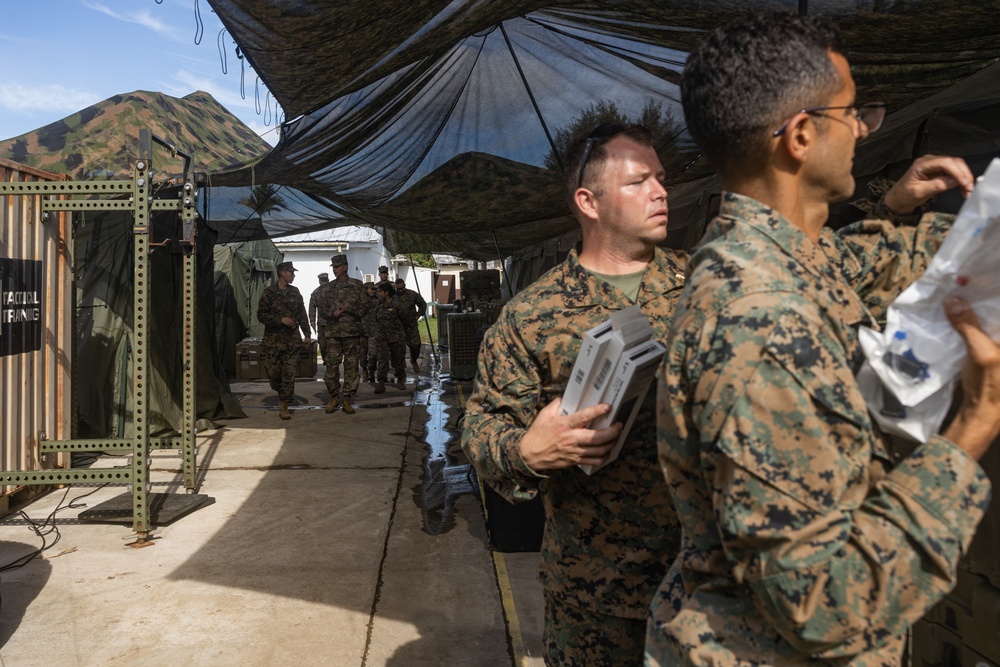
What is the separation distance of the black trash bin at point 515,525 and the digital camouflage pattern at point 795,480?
307cm

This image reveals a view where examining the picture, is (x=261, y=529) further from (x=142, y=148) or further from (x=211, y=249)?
(x=211, y=249)

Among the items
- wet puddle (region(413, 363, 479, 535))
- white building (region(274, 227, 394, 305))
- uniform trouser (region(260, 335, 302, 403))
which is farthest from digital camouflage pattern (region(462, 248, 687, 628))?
white building (region(274, 227, 394, 305))

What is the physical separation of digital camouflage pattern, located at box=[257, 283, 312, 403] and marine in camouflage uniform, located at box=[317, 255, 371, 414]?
543mm

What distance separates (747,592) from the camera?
1172mm

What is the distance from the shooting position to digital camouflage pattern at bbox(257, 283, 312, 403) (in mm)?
10094

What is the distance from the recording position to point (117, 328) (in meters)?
A: 8.59

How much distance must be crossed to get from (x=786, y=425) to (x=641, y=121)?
489 cm

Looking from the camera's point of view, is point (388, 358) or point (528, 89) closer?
point (528, 89)

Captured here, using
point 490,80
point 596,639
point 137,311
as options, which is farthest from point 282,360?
point 596,639

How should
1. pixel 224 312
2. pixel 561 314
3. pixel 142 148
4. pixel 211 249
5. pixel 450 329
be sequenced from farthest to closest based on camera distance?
pixel 224 312
pixel 450 329
pixel 211 249
pixel 142 148
pixel 561 314

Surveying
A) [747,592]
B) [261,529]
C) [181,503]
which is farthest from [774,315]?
[181,503]

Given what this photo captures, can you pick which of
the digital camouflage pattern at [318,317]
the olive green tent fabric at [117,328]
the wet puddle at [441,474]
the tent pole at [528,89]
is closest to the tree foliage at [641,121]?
the tent pole at [528,89]

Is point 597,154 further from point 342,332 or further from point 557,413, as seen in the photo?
point 342,332

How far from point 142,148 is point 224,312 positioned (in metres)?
9.68
